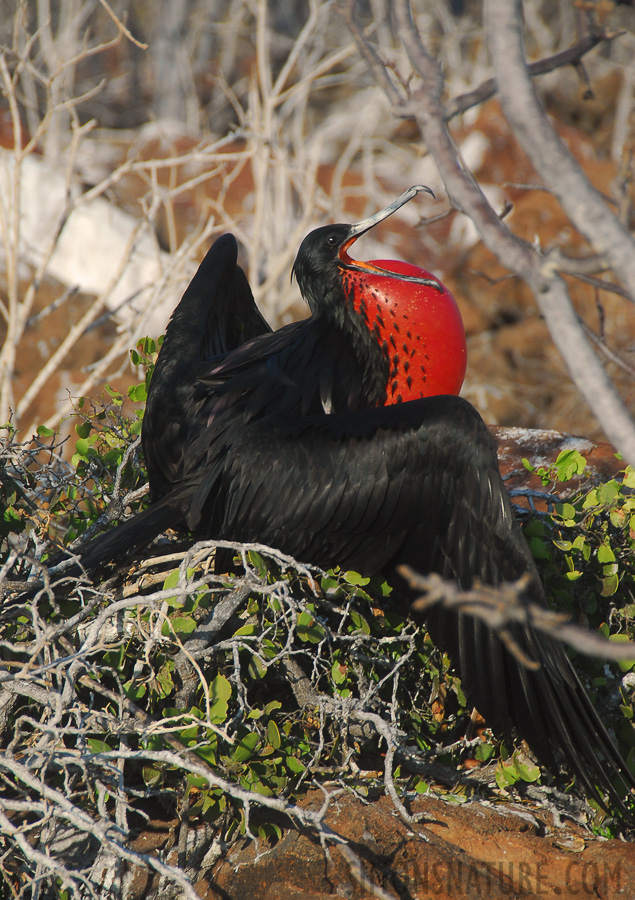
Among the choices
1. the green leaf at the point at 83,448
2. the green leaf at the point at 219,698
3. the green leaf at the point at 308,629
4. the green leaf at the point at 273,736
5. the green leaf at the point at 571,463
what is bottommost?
the green leaf at the point at 273,736

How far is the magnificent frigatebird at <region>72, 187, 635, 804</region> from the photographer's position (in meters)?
1.85

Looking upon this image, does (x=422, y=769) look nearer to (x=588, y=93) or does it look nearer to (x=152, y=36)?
(x=588, y=93)

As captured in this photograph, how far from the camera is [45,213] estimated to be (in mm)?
6422

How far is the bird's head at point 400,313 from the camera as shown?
225cm

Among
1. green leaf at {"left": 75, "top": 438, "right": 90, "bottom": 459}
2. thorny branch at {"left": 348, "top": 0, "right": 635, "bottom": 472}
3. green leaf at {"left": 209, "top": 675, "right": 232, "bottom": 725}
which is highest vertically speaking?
green leaf at {"left": 75, "top": 438, "right": 90, "bottom": 459}

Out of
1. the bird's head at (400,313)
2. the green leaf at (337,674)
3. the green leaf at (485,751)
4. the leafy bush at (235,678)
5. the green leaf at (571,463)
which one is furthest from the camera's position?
the bird's head at (400,313)

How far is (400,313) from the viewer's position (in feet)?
7.46

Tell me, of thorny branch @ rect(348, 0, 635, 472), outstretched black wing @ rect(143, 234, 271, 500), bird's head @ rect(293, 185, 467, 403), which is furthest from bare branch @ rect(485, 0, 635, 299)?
outstretched black wing @ rect(143, 234, 271, 500)

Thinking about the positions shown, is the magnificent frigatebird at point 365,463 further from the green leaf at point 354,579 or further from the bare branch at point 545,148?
the bare branch at point 545,148

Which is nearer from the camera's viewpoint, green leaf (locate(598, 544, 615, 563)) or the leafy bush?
the leafy bush

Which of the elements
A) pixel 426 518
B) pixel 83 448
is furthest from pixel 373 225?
pixel 83 448

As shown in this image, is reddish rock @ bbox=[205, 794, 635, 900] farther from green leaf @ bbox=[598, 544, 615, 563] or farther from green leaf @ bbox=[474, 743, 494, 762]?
green leaf @ bbox=[598, 544, 615, 563]

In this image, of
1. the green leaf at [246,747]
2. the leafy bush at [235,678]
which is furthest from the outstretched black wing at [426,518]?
the green leaf at [246,747]

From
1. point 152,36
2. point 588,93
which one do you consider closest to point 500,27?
point 588,93
